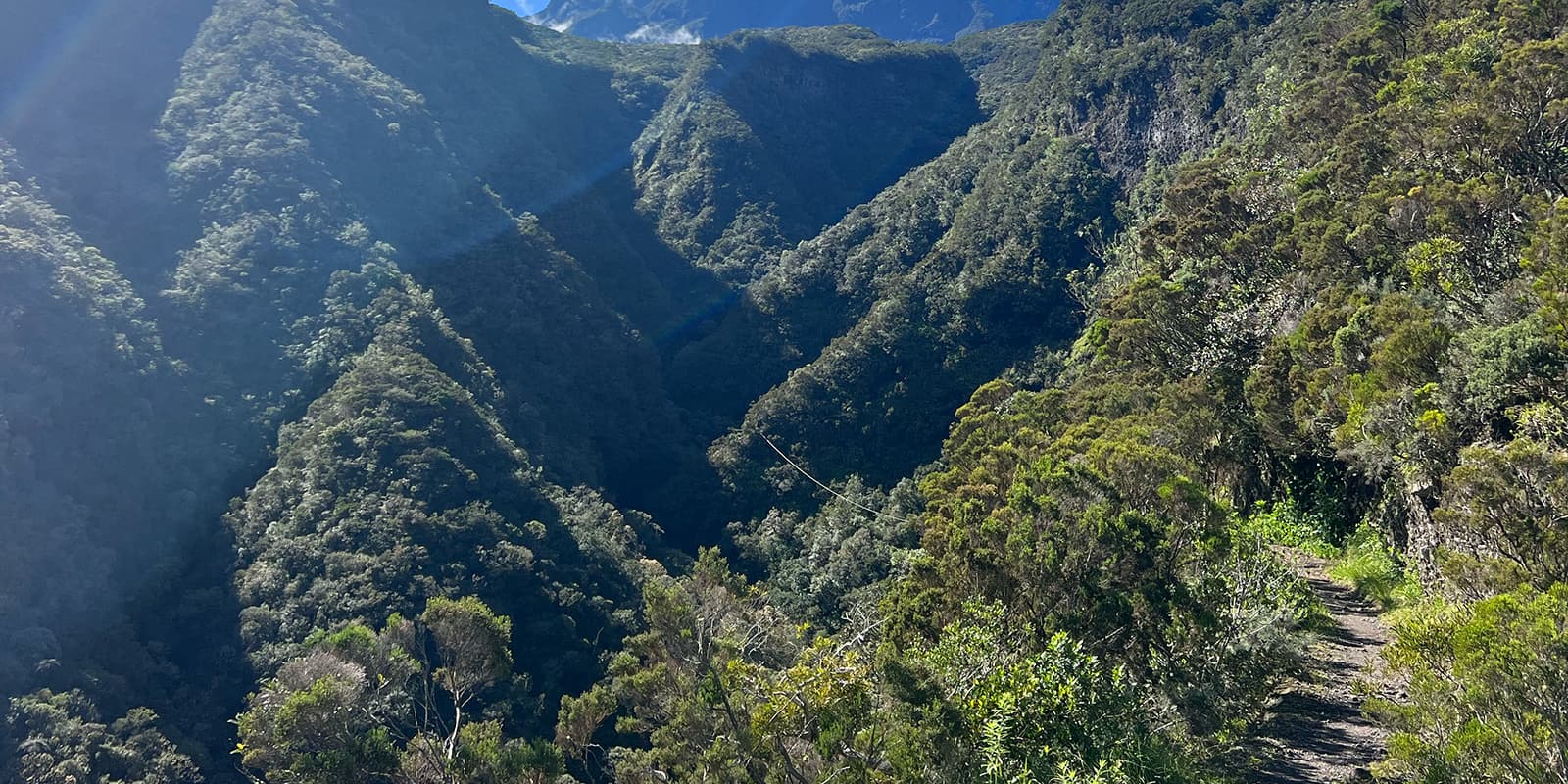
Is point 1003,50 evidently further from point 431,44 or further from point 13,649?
point 13,649

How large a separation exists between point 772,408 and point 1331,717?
141 ft

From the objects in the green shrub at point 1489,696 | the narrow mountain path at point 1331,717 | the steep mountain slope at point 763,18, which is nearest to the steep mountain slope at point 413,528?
the narrow mountain path at point 1331,717

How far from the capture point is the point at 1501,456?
12281 millimetres

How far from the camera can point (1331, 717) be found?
13.6m

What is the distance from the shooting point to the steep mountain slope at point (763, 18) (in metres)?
189

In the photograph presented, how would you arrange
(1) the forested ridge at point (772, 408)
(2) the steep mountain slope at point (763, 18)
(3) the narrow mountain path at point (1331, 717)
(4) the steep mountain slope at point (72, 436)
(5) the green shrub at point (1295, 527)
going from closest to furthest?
1. (3) the narrow mountain path at point (1331, 717)
2. (1) the forested ridge at point (772, 408)
3. (5) the green shrub at point (1295, 527)
4. (4) the steep mountain slope at point (72, 436)
5. (2) the steep mountain slope at point (763, 18)

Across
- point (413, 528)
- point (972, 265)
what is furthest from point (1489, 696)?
point (972, 265)

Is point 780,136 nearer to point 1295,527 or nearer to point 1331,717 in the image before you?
point 1295,527

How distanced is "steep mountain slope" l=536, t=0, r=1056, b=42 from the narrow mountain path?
189 meters

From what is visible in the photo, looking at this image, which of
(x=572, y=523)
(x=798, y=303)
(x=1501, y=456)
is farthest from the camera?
(x=798, y=303)

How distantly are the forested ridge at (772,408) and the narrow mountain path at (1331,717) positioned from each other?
39 centimetres

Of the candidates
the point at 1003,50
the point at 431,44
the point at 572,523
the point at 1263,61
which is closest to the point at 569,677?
the point at 572,523

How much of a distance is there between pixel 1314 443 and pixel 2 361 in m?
51.2

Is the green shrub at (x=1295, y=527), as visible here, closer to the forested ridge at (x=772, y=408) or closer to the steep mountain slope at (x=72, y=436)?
the forested ridge at (x=772, y=408)
